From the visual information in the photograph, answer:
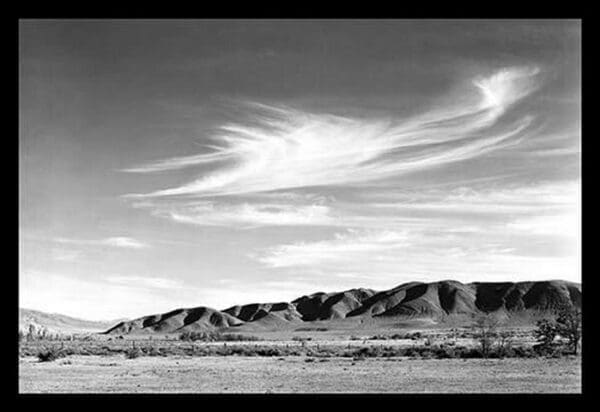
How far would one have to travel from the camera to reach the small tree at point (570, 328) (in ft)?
130

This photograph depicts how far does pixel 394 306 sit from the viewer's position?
150875 mm

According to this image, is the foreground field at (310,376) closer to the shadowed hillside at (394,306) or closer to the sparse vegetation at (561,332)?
the sparse vegetation at (561,332)

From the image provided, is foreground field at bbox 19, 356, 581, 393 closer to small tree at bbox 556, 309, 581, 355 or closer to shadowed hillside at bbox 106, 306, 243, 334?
small tree at bbox 556, 309, 581, 355

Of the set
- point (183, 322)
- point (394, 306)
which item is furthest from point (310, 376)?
point (183, 322)

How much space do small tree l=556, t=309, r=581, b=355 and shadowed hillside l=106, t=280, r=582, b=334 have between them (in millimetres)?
97083

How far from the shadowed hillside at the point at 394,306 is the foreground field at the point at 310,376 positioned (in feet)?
347

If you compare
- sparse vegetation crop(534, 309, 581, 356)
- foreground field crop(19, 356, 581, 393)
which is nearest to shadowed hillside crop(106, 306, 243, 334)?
sparse vegetation crop(534, 309, 581, 356)

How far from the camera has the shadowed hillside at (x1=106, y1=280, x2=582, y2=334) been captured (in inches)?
5655

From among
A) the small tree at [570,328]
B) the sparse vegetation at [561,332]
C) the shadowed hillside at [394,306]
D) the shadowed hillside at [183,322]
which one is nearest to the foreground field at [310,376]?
the sparse vegetation at [561,332]
